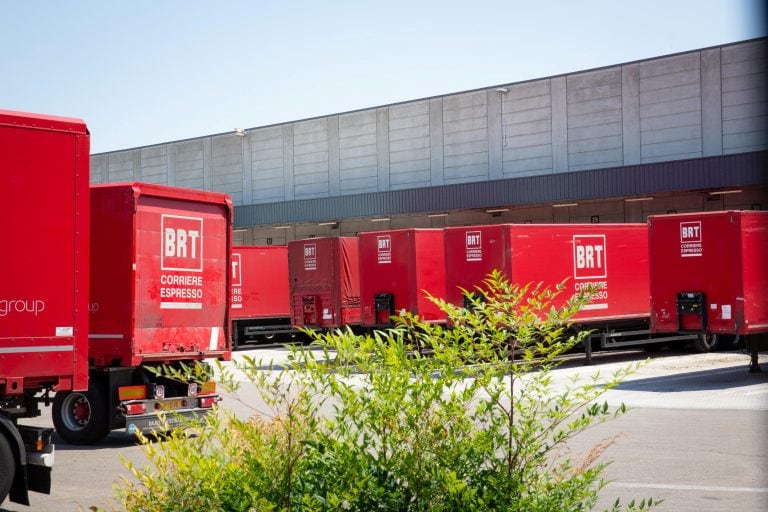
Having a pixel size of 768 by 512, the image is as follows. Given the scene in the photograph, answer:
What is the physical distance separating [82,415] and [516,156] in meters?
27.0

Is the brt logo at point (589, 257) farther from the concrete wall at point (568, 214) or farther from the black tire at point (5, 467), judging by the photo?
the black tire at point (5, 467)

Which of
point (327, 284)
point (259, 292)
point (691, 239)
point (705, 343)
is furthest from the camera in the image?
point (259, 292)

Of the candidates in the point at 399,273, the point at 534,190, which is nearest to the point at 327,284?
the point at 399,273

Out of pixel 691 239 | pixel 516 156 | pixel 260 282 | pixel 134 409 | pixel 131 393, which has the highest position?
pixel 516 156

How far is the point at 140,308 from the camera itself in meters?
13.0

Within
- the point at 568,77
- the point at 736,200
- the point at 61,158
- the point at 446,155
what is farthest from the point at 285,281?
the point at 61,158

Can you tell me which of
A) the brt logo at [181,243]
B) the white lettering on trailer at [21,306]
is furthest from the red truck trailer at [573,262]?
the white lettering on trailer at [21,306]

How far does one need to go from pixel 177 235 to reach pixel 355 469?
9501mm

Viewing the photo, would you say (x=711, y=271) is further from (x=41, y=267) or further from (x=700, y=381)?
(x=41, y=267)

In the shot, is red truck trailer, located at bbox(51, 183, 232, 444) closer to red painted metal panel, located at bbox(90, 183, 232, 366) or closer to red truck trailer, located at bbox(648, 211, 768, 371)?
red painted metal panel, located at bbox(90, 183, 232, 366)

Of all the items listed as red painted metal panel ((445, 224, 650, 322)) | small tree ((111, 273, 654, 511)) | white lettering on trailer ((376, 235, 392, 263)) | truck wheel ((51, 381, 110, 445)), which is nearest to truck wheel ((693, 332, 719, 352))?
red painted metal panel ((445, 224, 650, 322))

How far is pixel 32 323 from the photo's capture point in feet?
29.9

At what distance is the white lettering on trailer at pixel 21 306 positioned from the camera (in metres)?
8.95

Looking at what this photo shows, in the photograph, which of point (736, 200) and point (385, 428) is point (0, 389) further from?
point (736, 200)
